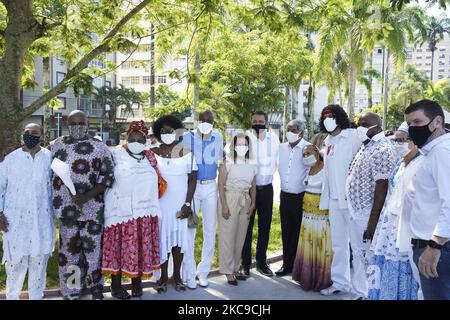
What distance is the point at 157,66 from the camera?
15523mm

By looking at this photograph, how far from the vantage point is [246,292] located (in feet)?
18.2

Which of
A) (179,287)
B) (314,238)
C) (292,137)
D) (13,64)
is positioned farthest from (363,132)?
(13,64)

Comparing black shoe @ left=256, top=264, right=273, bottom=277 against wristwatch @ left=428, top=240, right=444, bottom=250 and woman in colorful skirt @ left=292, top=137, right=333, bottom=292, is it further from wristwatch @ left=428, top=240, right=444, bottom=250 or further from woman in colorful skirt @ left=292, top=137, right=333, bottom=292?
wristwatch @ left=428, top=240, right=444, bottom=250

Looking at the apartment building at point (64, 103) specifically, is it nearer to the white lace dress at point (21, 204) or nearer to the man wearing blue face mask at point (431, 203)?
the white lace dress at point (21, 204)

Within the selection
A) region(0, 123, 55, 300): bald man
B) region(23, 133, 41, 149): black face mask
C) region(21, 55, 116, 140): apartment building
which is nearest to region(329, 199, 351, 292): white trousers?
region(0, 123, 55, 300): bald man

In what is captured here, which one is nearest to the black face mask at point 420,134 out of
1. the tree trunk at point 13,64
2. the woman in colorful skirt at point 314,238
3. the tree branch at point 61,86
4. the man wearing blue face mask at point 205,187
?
the woman in colorful skirt at point 314,238

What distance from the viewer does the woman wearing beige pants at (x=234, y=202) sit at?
5770mm

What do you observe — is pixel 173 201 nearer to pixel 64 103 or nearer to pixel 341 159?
pixel 341 159

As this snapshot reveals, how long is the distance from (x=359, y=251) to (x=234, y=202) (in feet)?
5.30

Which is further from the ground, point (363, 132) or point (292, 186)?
point (363, 132)

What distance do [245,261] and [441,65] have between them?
161209mm

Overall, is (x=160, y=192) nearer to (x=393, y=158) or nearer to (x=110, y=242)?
(x=110, y=242)
